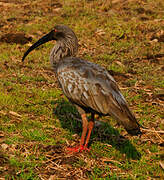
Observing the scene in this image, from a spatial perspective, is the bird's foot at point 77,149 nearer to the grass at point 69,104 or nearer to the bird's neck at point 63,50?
the grass at point 69,104

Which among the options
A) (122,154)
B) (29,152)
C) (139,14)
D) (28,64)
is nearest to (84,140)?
(122,154)

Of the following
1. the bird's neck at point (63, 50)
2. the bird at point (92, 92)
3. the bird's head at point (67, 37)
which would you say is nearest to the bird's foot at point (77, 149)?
the bird at point (92, 92)

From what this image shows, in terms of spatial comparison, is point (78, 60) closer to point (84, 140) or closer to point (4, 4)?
point (84, 140)

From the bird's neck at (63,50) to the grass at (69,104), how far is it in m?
1.22

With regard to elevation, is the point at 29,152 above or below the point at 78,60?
below

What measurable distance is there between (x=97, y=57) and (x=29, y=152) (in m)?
5.70

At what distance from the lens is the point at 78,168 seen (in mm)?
4820

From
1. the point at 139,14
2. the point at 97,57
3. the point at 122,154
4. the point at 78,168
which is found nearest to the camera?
the point at 78,168

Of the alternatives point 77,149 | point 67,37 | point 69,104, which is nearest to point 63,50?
point 67,37

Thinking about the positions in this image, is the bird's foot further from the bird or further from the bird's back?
the bird's back

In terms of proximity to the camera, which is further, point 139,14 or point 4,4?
point 4,4

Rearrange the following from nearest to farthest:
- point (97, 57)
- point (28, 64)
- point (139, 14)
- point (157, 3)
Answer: point (28, 64)
point (97, 57)
point (139, 14)
point (157, 3)

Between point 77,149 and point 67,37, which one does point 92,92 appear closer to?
point 77,149

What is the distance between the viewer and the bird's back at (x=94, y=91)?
194 inches
